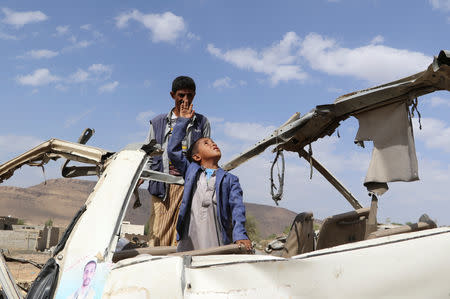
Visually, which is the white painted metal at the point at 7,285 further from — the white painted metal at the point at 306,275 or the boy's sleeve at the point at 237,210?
the boy's sleeve at the point at 237,210

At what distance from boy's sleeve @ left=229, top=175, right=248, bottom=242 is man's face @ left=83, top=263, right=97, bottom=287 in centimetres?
144

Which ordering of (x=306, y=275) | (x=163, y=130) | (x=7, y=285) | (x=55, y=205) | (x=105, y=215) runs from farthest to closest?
(x=55, y=205) < (x=163, y=130) < (x=7, y=285) < (x=105, y=215) < (x=306, y=275)

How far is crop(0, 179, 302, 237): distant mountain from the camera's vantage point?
→ 77.7m

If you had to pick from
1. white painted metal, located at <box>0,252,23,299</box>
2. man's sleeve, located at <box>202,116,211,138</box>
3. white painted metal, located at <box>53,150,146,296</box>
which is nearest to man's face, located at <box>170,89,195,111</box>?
man's sleeve, located at <box>202,116,211,138</box>

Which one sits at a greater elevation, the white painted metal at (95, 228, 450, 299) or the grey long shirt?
the grey long shirt

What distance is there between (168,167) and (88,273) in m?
2.77

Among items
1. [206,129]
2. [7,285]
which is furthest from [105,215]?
[206,129]

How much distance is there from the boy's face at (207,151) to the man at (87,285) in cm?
195

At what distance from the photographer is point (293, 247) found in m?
3.12

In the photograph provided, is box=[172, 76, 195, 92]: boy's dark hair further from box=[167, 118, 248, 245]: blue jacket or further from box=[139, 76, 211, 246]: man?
box=[167, 118, 248, 245]: blue jacket

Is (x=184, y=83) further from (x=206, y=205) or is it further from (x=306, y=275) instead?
(x=306, y=275)

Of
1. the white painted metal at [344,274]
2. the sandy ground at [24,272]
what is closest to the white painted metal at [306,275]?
the white painted metal at [344,274]

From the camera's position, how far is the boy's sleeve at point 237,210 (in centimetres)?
327

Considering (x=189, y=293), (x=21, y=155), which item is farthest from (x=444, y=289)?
(x=21, y=155)
